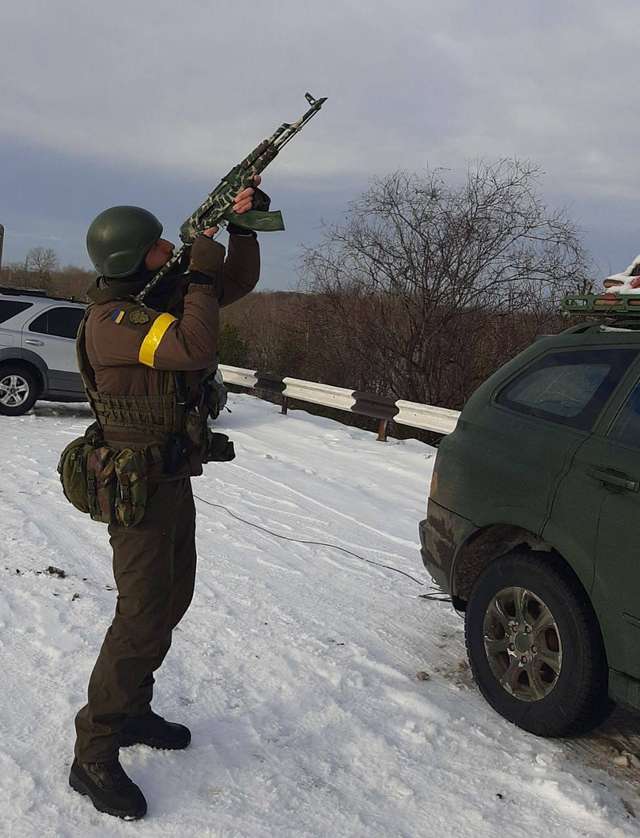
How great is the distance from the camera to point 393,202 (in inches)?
732

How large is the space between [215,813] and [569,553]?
1.76 m

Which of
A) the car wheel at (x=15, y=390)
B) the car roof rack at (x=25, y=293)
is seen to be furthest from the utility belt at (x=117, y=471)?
the car roof rack at (x=25, y=293)

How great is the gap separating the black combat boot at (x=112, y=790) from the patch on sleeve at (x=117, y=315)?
160cm

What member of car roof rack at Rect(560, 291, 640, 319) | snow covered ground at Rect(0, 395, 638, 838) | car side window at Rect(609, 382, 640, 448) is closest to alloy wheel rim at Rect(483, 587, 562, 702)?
snow covered ground at Rect(0, 395, 638, 838)

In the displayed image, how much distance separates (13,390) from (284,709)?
9122 millimetres

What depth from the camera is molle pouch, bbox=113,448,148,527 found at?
2.84 m

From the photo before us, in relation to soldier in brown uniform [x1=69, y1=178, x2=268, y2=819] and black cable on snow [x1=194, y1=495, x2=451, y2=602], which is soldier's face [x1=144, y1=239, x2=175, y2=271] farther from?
black cable on snow [x1=194, y1=495, x2=451, y2=602]

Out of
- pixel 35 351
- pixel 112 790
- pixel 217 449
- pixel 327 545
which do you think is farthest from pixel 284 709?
pixel 35 351

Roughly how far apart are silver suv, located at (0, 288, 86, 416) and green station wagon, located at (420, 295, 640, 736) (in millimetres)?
8803

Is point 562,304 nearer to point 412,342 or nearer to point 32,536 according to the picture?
point 32,536

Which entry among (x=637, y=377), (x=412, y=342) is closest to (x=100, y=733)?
(x=637, y=377)

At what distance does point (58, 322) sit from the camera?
12008 millimetres

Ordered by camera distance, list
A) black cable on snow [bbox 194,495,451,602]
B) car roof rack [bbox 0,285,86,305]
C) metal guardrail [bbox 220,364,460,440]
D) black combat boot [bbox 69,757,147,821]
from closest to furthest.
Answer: black combat boot [bbox 69,757,147,821], black cable on snow [bbox 194,495,451,602], metal guardrail [bbox 220,364,460,440], car roof rack [bbox 0,285,86,305]

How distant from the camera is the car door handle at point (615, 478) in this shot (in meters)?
3.18
